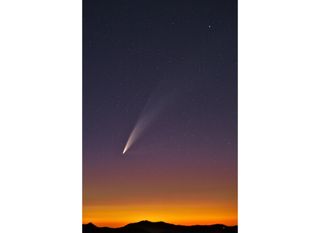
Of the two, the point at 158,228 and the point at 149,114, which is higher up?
the point at 149,114

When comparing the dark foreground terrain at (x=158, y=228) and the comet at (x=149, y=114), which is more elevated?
the comet at (x=149, y=114)

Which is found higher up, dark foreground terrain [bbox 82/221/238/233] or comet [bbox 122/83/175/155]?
comet [bbox 122/83/175/155]
